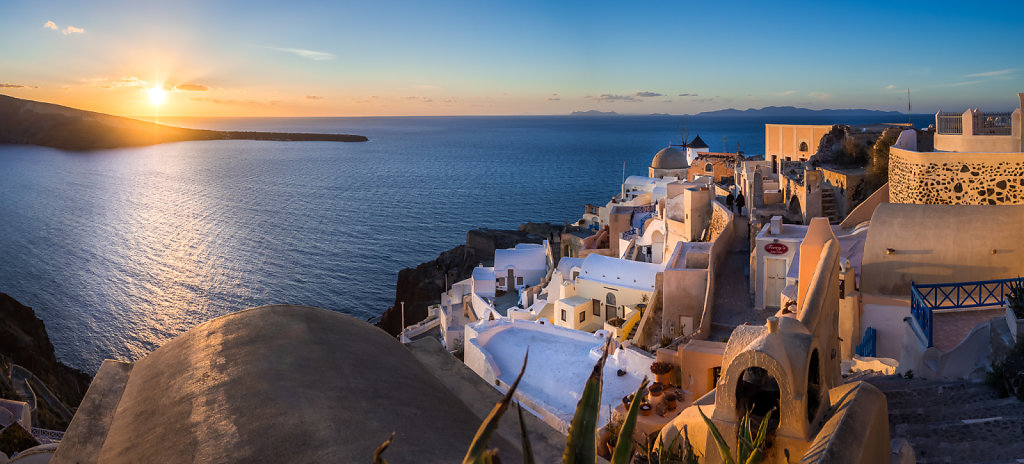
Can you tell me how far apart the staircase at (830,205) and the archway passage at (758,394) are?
542 inches

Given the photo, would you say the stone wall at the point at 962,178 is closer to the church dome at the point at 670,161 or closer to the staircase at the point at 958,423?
the staircase at the point at 958,423

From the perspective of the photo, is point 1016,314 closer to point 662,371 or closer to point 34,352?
point 662,371

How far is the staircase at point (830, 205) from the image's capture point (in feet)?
56.8

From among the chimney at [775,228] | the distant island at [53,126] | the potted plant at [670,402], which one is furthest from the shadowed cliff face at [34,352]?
the distant island at [53,126]

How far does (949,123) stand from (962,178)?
2.57 metres

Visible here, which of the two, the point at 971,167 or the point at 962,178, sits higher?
the point at 971,167

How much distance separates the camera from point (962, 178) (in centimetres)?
1221

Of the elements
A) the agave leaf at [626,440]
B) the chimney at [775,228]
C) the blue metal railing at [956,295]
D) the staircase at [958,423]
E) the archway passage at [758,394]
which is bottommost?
the staircase at [958,423]

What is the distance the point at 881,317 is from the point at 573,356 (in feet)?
17.5

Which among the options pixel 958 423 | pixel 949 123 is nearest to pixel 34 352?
pixel 958 423

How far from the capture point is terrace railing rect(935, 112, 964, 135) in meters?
14.0

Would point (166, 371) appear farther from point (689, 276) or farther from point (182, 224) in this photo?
point (182, 224)

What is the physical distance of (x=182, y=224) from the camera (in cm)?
5875

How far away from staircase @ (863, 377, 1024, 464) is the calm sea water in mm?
29095
